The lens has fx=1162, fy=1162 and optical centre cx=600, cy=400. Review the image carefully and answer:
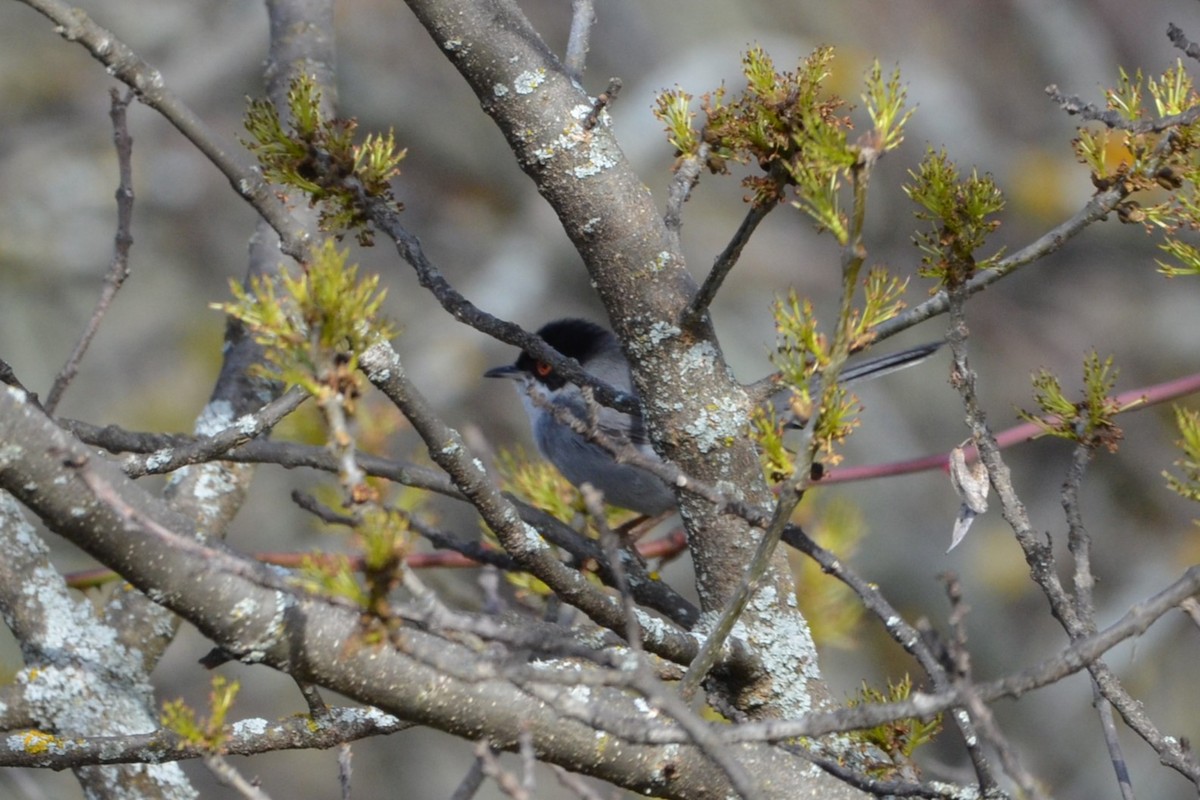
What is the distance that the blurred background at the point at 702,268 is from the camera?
6.96 m

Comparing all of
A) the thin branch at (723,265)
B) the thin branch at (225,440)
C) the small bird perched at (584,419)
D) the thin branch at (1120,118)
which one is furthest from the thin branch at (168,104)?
the small bird perched at (584,419)

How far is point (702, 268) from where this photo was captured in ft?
28.0

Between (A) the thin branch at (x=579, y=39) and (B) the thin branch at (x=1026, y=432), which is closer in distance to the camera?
(B) the thin branch at (x=1026, y=432)

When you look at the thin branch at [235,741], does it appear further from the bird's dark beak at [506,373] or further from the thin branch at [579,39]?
the bird's dark beak at [506,373]

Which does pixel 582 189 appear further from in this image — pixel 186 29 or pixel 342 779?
pixel 186 29

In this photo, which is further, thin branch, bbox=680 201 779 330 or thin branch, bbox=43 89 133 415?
thin branch, bbox=43 89 133 415

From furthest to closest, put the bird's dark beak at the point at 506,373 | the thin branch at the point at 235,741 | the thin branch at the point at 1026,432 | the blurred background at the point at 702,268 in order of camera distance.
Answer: the blurred background at the point at 702,268, the bird's dark beak at the point at 506,373, the thin branch at the point at 1026,432, the thin branch at the point at 235,741

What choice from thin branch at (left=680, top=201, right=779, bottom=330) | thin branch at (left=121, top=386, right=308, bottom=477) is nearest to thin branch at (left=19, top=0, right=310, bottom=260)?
thin branch at (left=121, top=386, right=308, bottom=477)

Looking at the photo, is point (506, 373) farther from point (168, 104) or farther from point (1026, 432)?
point (168, 104)

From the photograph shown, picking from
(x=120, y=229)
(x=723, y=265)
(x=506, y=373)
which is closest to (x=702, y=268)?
(x=506, y=373)

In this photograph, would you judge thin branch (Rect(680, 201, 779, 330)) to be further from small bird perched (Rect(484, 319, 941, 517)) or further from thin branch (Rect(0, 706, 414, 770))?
small bird perched (Rect(484, 319, 941, 517))

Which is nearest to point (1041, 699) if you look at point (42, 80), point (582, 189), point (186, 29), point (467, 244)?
point (467, 244)

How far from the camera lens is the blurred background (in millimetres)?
6957

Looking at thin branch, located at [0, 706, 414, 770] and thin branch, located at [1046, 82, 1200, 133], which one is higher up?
thin branch, located at [1046, 82, 1200, 133]
